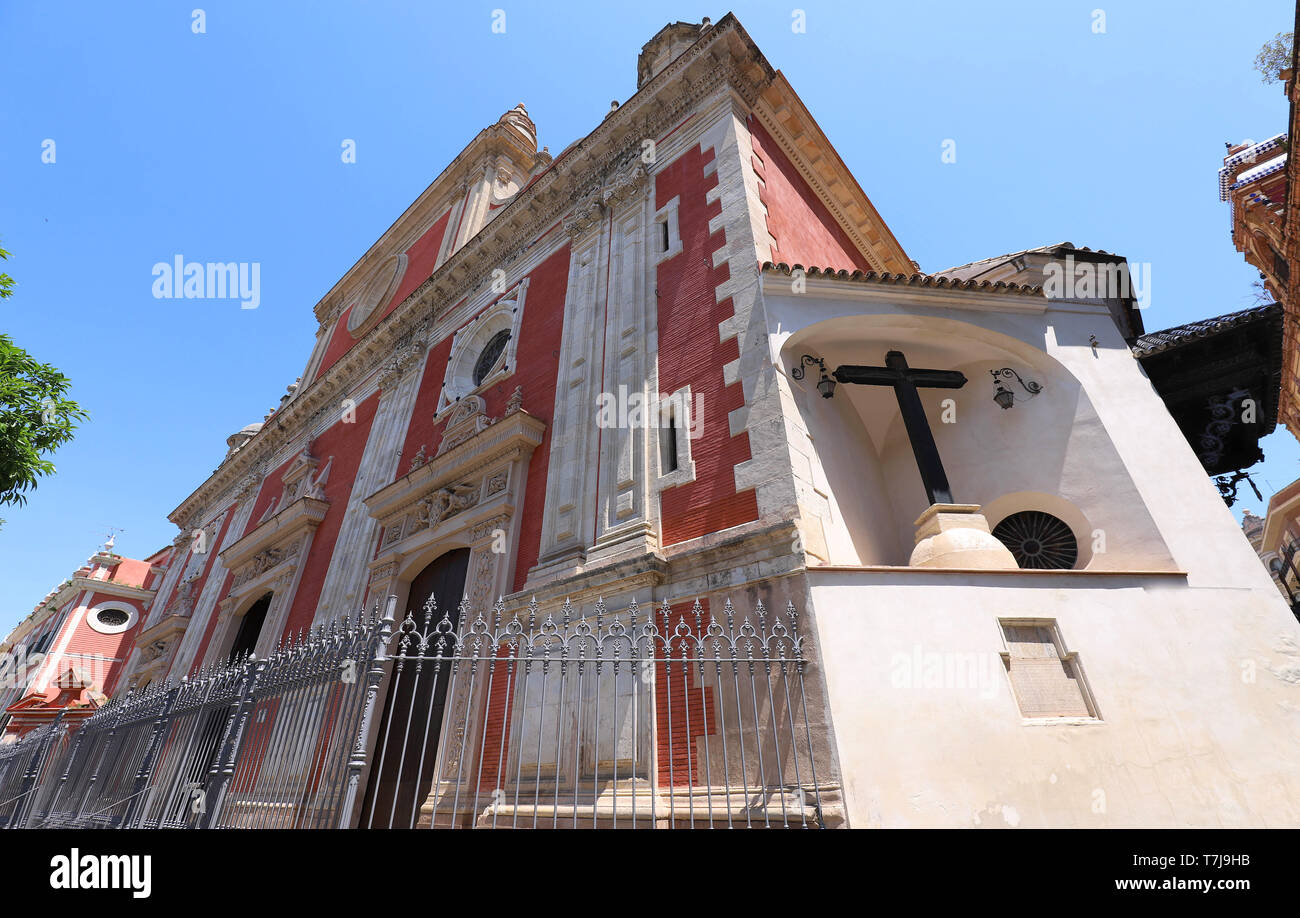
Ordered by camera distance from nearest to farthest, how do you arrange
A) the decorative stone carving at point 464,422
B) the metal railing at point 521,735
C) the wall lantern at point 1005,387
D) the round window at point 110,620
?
the metal railing at point 521,735
the wall lantern at point 1005,387
the decorative stone carving at point 464,422
the round window at point 110,620

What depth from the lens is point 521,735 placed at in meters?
4.70

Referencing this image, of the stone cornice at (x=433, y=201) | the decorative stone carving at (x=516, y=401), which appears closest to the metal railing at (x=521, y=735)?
the decorative stone carving at (x=516, y=401)

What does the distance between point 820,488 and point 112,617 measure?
40.1m

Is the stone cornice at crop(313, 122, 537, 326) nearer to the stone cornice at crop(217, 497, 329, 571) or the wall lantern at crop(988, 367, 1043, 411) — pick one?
the stone cornice at crop(217, 497, 329, 571)

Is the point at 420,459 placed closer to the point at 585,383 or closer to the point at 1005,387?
the point at 585,383

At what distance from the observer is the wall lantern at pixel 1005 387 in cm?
766

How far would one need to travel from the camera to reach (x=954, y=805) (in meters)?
4.25

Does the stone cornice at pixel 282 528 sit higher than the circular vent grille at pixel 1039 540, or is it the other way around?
the stone cornice at pixel 282 528

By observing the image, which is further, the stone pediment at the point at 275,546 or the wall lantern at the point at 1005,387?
the stone pediment at the point at 275,546

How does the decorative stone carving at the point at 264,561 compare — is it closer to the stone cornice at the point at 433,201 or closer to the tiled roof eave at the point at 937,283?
the stone cornice at the point at 433,201

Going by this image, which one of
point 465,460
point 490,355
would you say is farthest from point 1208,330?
point 490,355

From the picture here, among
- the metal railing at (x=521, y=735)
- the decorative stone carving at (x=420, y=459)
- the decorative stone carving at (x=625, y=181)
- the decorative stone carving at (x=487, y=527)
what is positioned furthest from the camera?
the decorative stone carving at (x=420, y=459)

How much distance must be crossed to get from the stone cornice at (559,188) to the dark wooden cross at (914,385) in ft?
19.8
